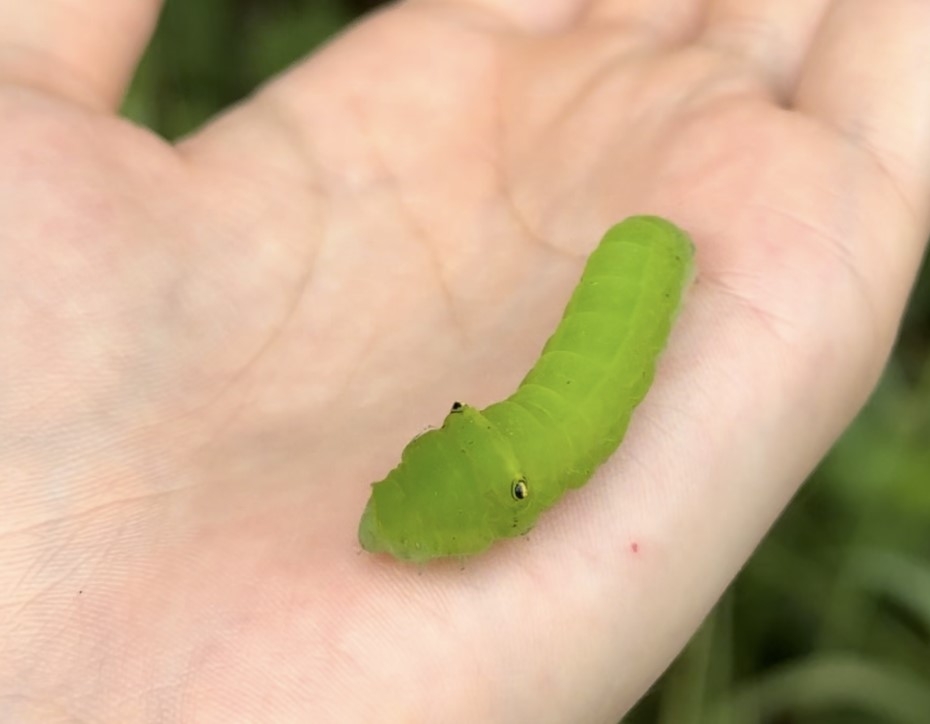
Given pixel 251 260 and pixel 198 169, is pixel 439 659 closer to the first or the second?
pixel 251 260

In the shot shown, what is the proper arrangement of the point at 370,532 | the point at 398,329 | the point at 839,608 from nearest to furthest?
the point at 370,532 < the point at 398,329 < the point at 839,608

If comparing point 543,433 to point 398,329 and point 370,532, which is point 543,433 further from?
point 398,329

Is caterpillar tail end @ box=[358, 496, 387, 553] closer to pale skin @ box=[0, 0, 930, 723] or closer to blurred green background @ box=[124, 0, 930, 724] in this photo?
pale skin @ box=[0, 0, 930, 723]

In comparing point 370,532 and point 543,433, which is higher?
point 543,433

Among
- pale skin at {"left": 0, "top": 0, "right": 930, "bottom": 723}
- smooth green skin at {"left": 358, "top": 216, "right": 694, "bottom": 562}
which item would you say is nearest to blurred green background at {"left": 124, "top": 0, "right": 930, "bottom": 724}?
pale skin at {"left": 0, "top": 0, "right": 930, "bottom": 723}

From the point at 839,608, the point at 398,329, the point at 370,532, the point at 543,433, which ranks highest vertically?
the point at 543,433

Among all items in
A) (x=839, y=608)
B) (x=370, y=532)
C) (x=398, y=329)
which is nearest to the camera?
(x=370, y=532)

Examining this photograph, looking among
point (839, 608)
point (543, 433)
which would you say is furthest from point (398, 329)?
point (839, 608)

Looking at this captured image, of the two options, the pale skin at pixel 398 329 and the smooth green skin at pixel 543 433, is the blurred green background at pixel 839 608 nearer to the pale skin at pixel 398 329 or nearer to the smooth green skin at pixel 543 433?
the pale skin at pixel 398 329

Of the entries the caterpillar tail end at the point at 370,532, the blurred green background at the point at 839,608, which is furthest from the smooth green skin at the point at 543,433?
the blurred green background at the point at 839,608
